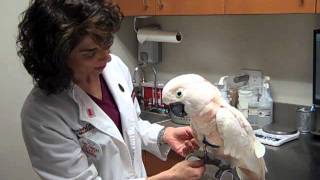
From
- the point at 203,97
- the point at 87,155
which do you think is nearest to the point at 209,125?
the point at 203,97

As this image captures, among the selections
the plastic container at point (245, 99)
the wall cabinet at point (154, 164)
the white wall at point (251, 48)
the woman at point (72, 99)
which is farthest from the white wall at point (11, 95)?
the plastic container at point (245, 99)

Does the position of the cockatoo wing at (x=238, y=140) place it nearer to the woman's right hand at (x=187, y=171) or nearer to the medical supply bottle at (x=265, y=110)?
the woman's right hand at (x=187, y=171)

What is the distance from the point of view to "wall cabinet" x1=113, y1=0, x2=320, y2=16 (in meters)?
1.68

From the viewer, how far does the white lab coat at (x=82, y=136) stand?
45.3 inches

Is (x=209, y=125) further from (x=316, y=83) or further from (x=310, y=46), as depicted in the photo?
(x=310, y=46)

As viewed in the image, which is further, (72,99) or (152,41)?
(152,41)

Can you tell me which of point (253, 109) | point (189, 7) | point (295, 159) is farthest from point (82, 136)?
point (253, 109)

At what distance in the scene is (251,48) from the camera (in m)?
2.19

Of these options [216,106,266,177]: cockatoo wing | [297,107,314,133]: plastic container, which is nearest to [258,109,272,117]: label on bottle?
[297,107,314,133]: plastic container

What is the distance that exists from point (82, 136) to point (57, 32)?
328 millimetres

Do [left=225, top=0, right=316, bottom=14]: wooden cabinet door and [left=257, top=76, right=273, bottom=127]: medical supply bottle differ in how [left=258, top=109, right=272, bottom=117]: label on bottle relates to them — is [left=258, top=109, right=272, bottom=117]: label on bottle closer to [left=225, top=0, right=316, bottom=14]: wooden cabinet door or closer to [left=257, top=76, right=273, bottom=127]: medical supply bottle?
[left=257, top=76, right=273, bottom=127]: medical supply bottle

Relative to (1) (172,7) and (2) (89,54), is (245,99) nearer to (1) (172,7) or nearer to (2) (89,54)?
(1) (172,7)

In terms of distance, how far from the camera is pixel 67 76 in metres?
1.17

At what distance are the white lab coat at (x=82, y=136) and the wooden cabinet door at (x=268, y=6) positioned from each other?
0.67 m
